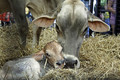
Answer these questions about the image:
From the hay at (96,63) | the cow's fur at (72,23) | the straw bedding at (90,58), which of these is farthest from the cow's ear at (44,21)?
the hay at (96,63)

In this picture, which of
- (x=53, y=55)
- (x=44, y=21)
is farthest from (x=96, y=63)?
(x=44, y=21)

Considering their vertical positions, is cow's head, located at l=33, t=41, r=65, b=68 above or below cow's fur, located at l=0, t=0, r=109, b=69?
below

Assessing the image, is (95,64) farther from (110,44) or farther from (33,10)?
(33,10)

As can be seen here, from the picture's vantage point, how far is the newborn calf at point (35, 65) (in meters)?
2.40

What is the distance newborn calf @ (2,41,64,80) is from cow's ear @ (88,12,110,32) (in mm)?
815

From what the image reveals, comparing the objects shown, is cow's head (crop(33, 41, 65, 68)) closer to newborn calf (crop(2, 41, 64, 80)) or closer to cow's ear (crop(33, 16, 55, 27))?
newborn calf (crop(2, 41, 64, 80))

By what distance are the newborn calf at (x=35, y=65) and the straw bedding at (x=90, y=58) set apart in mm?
152

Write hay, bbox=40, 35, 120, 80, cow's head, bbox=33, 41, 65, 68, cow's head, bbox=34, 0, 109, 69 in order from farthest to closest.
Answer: cow's head, bbox=34, 0, 109, 69 < cow's head, bbox=33, 41, 65, 68 < hay, bbox=40, 35, 120, 80

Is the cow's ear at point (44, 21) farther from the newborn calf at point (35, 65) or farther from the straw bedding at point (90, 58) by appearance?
the newborn calf at point (35, 65)

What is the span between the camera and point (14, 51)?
3.53 metres

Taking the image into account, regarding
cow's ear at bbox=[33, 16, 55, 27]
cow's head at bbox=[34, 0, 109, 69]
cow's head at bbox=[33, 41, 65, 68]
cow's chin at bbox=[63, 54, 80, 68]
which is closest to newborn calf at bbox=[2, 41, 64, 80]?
cow's head at bbox=[33, 41, 65, 68]

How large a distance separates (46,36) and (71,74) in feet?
9.62

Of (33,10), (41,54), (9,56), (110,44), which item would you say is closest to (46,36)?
(33,10)

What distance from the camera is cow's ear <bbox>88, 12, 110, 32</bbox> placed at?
334 cm
